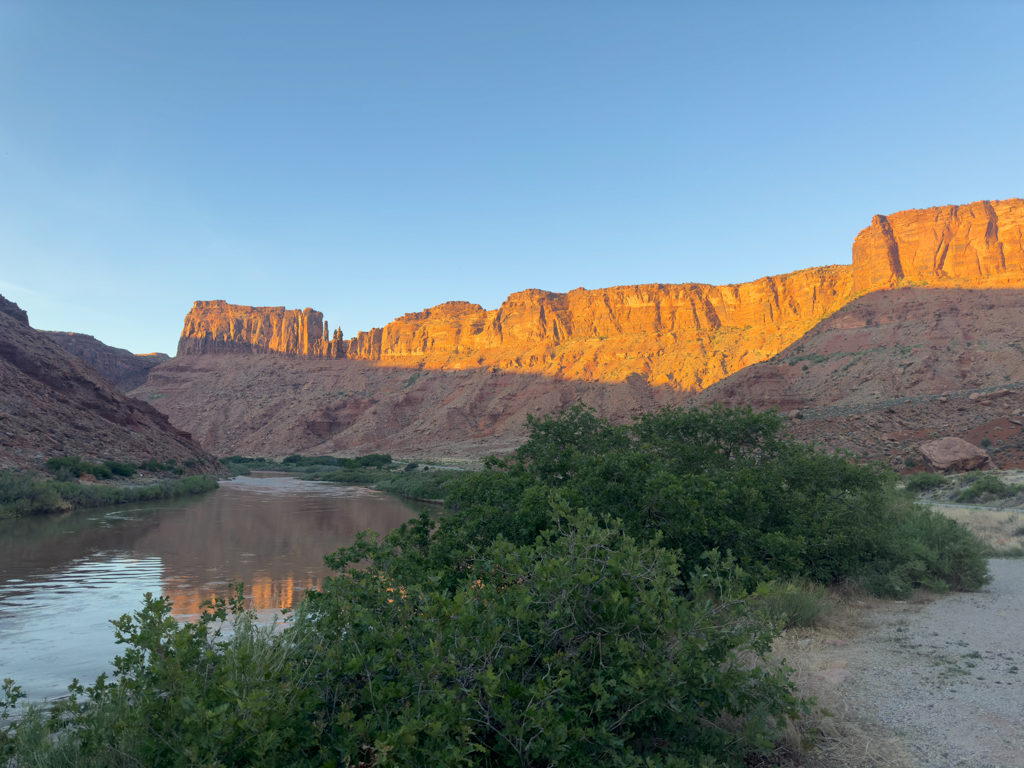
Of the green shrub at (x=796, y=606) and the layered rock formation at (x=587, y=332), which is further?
the layered rock formation at (x=587, y=332)

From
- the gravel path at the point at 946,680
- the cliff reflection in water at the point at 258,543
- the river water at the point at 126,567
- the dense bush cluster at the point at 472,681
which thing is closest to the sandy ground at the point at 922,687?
the gravel path at the point at 946,680

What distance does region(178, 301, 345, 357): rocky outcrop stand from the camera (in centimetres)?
12056

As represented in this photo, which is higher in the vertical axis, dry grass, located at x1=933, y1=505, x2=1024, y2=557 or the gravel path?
the gravel path

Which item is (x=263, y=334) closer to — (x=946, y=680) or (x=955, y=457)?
(x=955, y=457)

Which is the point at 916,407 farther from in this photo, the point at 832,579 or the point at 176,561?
the point at 176,561

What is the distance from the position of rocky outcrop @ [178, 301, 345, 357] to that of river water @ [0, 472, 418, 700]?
9610 centimetres

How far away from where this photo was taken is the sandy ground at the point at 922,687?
4.00 metres

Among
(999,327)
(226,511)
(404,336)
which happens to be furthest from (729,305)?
(226,511)

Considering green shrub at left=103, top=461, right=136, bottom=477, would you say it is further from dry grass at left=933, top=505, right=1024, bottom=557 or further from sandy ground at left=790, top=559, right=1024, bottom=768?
dry grass at left=933, top=505, right=1024, bottom=557

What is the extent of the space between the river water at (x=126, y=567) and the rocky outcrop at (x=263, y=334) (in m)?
96.1

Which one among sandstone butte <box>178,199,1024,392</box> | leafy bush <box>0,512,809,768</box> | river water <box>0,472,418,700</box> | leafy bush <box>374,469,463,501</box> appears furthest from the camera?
sandstone butte <box>178,199,1024,392</box>

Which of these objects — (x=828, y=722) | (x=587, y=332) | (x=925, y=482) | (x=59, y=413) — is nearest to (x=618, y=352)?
(x=587, y=332)

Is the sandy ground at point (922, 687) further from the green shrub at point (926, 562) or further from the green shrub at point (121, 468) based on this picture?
the green shrub at point (121, 468)

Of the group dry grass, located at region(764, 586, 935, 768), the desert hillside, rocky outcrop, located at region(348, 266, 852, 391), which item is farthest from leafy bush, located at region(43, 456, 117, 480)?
rocky outcrop, located at region(348, 266, 852, 391)
